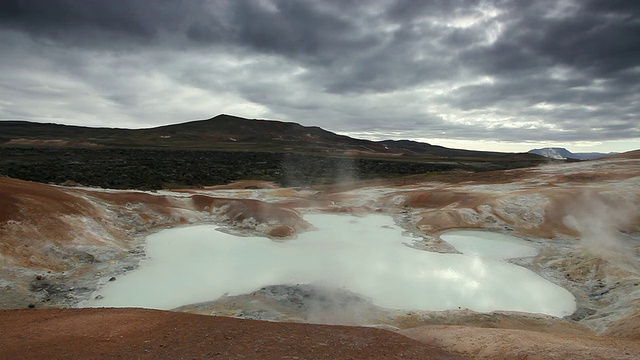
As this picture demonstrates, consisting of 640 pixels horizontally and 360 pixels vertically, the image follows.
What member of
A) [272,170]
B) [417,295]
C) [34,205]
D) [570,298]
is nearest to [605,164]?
[570,298]

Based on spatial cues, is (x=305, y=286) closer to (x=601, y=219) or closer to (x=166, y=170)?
(x=601, y=219)

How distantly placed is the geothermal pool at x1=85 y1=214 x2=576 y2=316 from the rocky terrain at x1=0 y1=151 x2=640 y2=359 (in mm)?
1288

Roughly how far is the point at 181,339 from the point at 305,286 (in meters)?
10.6

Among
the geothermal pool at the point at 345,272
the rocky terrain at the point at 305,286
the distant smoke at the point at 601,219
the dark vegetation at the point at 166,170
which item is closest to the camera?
the rocky terrain at the point at 305,286

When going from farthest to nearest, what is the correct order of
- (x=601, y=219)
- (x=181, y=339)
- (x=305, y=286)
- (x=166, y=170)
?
(x=166, y=170)
(x=601, y=219)
(x=305, y=286)
(x=181, y=339)

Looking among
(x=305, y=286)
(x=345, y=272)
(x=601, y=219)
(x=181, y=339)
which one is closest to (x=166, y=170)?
(x=345, y=272)

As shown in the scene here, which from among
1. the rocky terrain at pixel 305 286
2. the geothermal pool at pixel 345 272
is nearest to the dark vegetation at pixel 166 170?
the rocky terrain at pixel 305 286

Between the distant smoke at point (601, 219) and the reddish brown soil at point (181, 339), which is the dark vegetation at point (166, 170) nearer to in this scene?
the distant smoke at point (601, 219)

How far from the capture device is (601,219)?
3675cm

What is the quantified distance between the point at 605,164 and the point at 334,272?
225ft

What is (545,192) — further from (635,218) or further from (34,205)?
(34,205)

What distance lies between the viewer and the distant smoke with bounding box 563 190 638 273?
30.7 metres

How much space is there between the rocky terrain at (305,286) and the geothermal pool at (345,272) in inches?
50.7

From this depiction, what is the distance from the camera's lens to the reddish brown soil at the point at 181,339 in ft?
35.2
